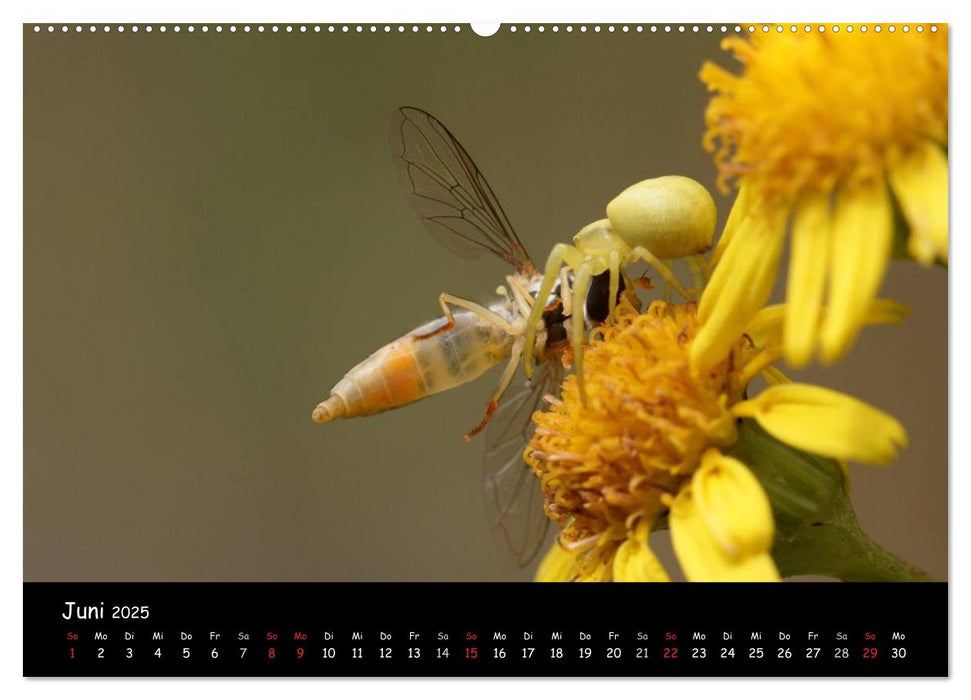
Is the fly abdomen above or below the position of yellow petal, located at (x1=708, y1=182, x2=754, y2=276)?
below

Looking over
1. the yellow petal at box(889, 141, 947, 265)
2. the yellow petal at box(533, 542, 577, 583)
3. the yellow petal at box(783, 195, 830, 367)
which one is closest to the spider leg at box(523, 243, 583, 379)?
the yellow petal at box(533, 542, 577, 583)

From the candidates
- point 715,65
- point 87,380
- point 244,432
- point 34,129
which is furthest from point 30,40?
point 244,432

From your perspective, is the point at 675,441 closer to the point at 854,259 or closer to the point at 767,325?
the point at 767,325

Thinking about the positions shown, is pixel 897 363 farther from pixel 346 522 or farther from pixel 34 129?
pixel 346 522

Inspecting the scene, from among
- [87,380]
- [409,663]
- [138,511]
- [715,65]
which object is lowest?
[409,663]

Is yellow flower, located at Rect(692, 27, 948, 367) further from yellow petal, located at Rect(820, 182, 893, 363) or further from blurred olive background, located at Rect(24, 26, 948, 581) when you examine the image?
blurred olive background, located at Rect(24, 26, 948, 581)
